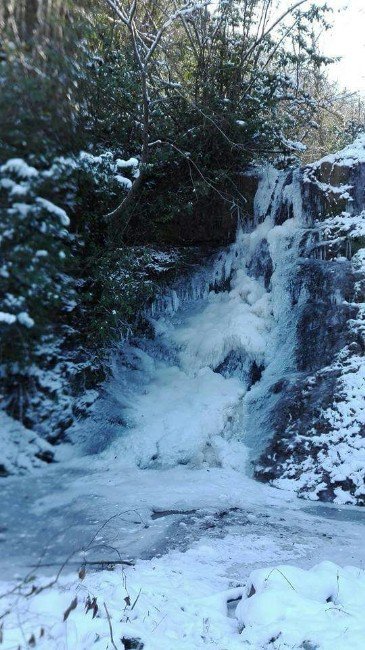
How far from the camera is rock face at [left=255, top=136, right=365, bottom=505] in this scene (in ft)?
19.4

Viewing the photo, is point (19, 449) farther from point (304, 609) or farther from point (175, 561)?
point (304, 609)

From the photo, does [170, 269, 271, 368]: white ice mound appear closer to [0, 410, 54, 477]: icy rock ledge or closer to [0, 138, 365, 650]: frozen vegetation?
[0, 138, 365, 650]: frozen vegetation

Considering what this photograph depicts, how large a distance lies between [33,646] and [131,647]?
1.54 ft

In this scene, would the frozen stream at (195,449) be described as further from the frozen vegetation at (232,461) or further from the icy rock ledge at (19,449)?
the icy rock ledge at (19,449)

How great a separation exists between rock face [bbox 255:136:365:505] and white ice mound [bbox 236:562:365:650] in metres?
2.40

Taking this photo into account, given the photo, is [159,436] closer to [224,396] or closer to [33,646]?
[224,396]

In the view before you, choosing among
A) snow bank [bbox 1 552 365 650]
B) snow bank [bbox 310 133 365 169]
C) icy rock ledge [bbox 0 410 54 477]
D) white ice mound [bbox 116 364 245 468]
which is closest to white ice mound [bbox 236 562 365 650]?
snow bank [bbox 1 552 365 650]

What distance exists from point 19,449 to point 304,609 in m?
4.36

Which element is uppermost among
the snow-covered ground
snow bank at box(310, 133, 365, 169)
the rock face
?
snow bank at box(310, 133, 365, 169)

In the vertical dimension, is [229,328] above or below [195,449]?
above

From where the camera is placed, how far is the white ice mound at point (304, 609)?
8.93 ft

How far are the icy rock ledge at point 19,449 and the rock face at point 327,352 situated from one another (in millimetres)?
2576

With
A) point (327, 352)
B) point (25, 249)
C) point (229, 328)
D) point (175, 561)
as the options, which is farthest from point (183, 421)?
point (25, 249)

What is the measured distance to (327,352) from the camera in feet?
22.6
